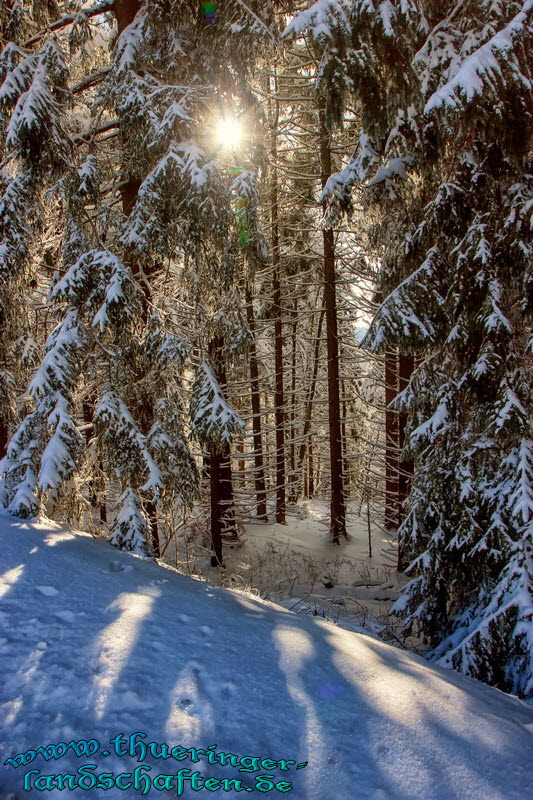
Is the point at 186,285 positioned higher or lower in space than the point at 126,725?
higher

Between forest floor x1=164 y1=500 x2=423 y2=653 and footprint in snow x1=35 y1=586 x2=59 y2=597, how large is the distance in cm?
335

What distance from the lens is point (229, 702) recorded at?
2346mm

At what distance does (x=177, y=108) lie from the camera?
5207 mm

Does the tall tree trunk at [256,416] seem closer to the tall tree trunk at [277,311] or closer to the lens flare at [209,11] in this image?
the tall tree trunk at [277,311]

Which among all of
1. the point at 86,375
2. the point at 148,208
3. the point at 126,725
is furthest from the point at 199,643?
the point at 148,208

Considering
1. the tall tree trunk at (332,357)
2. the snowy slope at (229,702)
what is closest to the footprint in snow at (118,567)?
the snowy slope at (229,702)

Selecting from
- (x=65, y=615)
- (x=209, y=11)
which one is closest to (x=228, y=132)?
(x=209, y=11)

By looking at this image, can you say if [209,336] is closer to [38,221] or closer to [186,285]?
[186,285]

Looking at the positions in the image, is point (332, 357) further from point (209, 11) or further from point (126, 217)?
point (209, 11)

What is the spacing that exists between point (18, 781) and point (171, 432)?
15.1 ft

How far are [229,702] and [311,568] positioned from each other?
8.46 metres

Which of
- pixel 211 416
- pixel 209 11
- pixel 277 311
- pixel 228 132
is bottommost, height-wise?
pixel 211 416

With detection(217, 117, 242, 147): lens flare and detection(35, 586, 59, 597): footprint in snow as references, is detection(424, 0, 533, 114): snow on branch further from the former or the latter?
detection(35, 586, 59, 597): footprint in snow

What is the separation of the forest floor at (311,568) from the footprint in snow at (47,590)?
3346 mm
